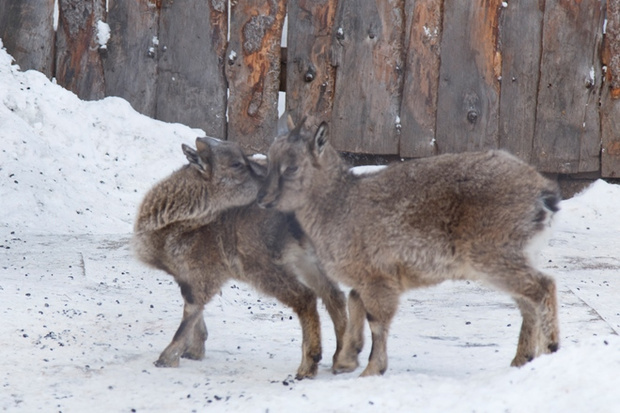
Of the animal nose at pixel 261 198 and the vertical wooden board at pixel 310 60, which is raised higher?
the vertical wooden board at pixel 310 60

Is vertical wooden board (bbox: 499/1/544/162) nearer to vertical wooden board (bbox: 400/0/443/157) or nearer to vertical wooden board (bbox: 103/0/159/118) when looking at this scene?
vertical wooden board (bbox: 400/0/443/157)

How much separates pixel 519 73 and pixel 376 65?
1.41 meters

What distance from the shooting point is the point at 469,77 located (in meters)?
9.84

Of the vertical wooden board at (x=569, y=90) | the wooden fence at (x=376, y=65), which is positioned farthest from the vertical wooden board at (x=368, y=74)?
the vertical wooden board at (x=569, y=90)

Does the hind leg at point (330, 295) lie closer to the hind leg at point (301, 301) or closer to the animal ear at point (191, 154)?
the hind leg at point (301, 301)

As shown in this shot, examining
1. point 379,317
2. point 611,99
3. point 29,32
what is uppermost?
point 29,32

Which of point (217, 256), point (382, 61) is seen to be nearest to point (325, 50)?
point (382, 61)

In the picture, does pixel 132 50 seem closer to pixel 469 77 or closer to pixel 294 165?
pixel 469 77

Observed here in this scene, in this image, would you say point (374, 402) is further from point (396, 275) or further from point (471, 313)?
point (471, 313)

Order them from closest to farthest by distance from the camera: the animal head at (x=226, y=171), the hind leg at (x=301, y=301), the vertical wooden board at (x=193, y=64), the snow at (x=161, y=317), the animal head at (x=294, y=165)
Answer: the snow at (x=161, y=317) < the hind leg at (x=301, y=301) < the animal head at (x=294, y=165) < the animal head at (x=226, y=171) < the vertical wooden board at (x=193, y=64)

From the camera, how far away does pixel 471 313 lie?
6.66 m

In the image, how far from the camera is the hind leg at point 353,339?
18.2 ft

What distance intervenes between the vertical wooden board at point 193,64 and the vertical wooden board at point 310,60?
0.68m

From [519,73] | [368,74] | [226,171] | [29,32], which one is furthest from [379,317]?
[29,32]
